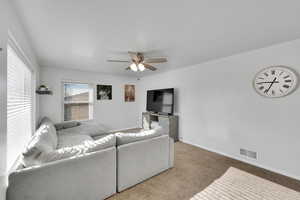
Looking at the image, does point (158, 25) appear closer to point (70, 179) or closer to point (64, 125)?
point (70, 179)

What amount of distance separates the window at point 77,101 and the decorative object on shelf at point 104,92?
0.88 ft

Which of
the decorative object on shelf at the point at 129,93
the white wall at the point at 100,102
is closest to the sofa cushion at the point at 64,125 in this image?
the white wall at the point at 100,102

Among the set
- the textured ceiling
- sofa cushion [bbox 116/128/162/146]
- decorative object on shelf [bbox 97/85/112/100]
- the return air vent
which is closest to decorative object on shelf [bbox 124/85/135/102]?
decorative object on shelf [bbox 97/85/112/100]

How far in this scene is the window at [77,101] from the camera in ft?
13.5

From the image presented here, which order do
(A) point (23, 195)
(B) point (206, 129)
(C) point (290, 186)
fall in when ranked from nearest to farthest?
1. (A) point (23, 195)
2. (C) point (290, 186)
3. (B) point (206, 129)

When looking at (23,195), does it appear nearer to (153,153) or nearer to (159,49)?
(153,153)

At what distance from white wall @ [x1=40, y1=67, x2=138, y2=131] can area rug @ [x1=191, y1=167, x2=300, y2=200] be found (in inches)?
146

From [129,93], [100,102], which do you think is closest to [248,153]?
[129,93]

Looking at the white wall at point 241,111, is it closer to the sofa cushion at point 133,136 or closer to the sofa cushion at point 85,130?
the sofa cushion at point 133,136

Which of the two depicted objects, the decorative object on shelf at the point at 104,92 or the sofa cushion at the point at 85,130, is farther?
the decorative object on shelf at the point at 104,92

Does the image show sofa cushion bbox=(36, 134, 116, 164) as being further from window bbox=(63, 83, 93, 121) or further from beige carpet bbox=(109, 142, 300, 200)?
window bbox=(63, 83, 93, 121)

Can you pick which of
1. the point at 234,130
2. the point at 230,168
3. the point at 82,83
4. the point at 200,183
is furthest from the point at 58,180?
the point at 82,83

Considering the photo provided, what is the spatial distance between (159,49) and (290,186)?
3.05 meters

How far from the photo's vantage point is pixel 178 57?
299 centimetres
